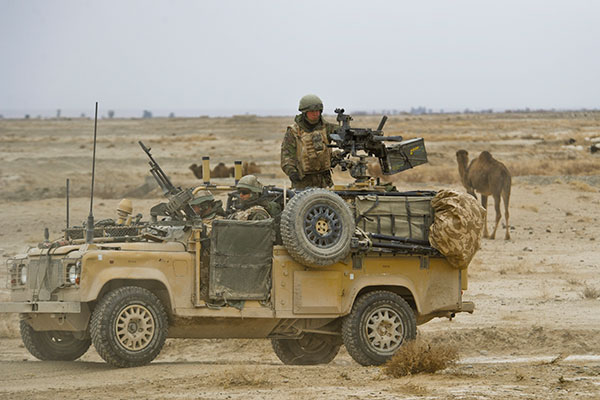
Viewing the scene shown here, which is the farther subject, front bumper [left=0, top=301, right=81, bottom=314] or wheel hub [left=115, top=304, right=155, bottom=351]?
wheel hub [left=115, top=304, right=155, bottom=351]

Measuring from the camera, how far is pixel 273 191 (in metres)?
11.9

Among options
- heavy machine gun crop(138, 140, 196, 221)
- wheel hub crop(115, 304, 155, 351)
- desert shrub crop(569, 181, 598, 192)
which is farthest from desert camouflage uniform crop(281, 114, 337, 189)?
desert shrub crop(569, 181, 598, 192)

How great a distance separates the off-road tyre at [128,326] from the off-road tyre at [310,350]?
2.16 meters

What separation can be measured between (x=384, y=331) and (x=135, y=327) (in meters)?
2.66

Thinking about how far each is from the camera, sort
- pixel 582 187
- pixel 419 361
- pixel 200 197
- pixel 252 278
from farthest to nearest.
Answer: pixel 582 187 < pixel 200 197 < pixel 252 278 < pixel 419 361

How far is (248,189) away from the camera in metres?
11.9

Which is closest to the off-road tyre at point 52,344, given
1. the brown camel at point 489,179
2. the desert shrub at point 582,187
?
the brown camel at point 489,179

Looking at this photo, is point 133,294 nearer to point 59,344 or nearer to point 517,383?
point 59,344

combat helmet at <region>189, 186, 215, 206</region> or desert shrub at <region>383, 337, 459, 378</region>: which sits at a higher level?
combat helmet at <region>189, 186, 215, 206</region>

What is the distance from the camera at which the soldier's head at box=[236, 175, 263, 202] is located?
1192 centimetres

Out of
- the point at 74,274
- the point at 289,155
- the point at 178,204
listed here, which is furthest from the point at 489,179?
the point at 74,274

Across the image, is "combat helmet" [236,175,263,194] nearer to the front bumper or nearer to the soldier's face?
the soldier's face

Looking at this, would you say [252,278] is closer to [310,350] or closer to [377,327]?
[377,327]

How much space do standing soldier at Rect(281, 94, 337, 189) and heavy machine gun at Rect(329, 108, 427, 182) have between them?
0.16 m
